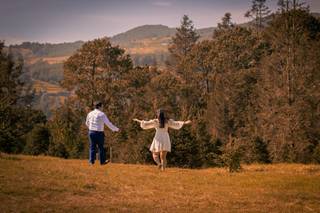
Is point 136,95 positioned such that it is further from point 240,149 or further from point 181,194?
point 181,194

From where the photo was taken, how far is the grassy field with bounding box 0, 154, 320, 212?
382 inches

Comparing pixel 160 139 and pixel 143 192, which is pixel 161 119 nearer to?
pixel 160 139

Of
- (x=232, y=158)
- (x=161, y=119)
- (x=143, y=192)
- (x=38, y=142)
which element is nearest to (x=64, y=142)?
(x=38, y=142)

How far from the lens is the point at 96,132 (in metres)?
17.5

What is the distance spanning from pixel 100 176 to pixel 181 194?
3.40 m

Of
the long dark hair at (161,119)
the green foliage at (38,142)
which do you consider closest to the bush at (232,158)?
the long dark hair at (161,119)

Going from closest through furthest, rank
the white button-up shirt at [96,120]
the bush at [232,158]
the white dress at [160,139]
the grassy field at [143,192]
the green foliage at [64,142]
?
the grassy field at [143,192] < the white button-up shirt at [96,120] < the white dress at [160,139] < the bush at [232,158] < the green foliage at [64,142]

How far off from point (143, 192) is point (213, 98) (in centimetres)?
5082

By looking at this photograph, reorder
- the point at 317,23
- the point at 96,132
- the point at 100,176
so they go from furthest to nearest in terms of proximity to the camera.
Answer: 1. the point at 317,23
2. the point at 96,132
3. the point at 100,176

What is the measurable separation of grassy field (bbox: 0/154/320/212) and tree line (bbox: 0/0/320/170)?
509 cm

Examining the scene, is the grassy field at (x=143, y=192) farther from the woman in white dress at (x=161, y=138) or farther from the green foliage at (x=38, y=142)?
the green foliage at (x=38, y=142)

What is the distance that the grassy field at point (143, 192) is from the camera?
9695 millimetres

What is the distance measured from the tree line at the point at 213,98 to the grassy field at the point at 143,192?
16.7ft

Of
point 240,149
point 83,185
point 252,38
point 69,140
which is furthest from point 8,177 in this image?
point 252,38
